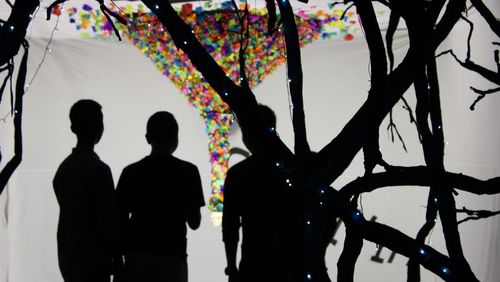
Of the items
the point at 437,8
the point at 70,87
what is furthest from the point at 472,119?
the point at 437,8

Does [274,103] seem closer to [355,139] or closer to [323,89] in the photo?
[323,89]

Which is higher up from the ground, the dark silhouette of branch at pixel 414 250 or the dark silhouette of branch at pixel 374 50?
the dark silhouette of branch at pixel 374 50

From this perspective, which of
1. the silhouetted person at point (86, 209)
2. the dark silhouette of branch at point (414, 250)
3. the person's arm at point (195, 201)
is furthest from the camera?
the person's arm at point (195, 201)

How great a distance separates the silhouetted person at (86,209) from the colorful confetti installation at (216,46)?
1.81m

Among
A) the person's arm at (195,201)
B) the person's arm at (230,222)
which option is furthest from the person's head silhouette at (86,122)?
the person's arm at (230,222)

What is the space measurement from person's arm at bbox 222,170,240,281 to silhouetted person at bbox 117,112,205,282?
10 centimetres

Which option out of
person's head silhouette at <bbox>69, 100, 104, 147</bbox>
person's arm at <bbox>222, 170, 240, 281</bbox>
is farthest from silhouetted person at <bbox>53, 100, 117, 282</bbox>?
person's arm at <bbox>222, 170, 240, 281</bbox>

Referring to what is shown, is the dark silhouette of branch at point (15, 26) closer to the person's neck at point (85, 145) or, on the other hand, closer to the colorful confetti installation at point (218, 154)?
the person's neck at point (85, 145)

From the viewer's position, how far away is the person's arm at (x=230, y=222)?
6.46 feet

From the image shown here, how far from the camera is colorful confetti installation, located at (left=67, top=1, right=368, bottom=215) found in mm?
3627

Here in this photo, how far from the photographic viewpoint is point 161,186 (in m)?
1.87

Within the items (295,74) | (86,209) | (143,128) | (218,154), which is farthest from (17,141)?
(143,128)

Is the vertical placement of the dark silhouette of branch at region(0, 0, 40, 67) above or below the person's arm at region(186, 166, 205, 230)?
above

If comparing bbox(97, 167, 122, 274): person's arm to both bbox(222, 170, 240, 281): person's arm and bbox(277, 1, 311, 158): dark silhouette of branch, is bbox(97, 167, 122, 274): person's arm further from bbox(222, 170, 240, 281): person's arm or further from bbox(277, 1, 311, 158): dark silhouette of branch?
bbox(277, 1, 311, 158): dark silhouette of branch
